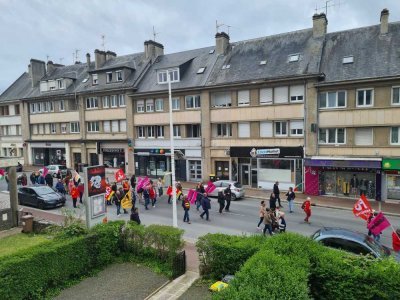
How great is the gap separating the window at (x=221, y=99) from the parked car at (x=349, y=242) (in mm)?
19203

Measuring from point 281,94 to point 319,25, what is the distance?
23.7 feet

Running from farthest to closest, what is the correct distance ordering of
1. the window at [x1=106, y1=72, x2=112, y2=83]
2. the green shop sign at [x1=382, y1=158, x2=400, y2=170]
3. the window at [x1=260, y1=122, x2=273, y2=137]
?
the window at [x1=106, y1=72, x2=112, y2=83] → the window at [x1=260, y1=122, x2=273, y2=137] → the green shop sign at [x1=382, y1=158, x2=400, y2=170]

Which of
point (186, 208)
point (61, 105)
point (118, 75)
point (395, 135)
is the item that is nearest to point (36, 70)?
point (61, 105)

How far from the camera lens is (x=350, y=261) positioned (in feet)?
27.5

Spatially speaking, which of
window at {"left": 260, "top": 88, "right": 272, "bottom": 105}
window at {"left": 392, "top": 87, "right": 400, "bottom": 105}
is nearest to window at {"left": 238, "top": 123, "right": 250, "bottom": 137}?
window at {"left": 260, "top": 88, "right": 272, "bottom": 105}

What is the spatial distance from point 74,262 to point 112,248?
1689 mm

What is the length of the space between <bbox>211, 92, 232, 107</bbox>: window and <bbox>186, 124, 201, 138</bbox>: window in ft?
9.00

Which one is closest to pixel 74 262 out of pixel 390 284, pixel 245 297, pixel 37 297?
pixel 37 297

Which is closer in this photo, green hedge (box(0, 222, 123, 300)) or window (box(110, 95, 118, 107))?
green hedge (box(0, 222, 123, 300))

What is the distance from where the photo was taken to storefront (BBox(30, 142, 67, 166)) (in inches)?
1658

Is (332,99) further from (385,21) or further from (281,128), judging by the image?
(385,21)

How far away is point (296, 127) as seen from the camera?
26016mm

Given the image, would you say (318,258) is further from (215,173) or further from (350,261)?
(215,173)

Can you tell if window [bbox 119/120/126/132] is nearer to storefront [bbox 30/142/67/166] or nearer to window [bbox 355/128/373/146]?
storefront [bbox 30/142/67/166]
